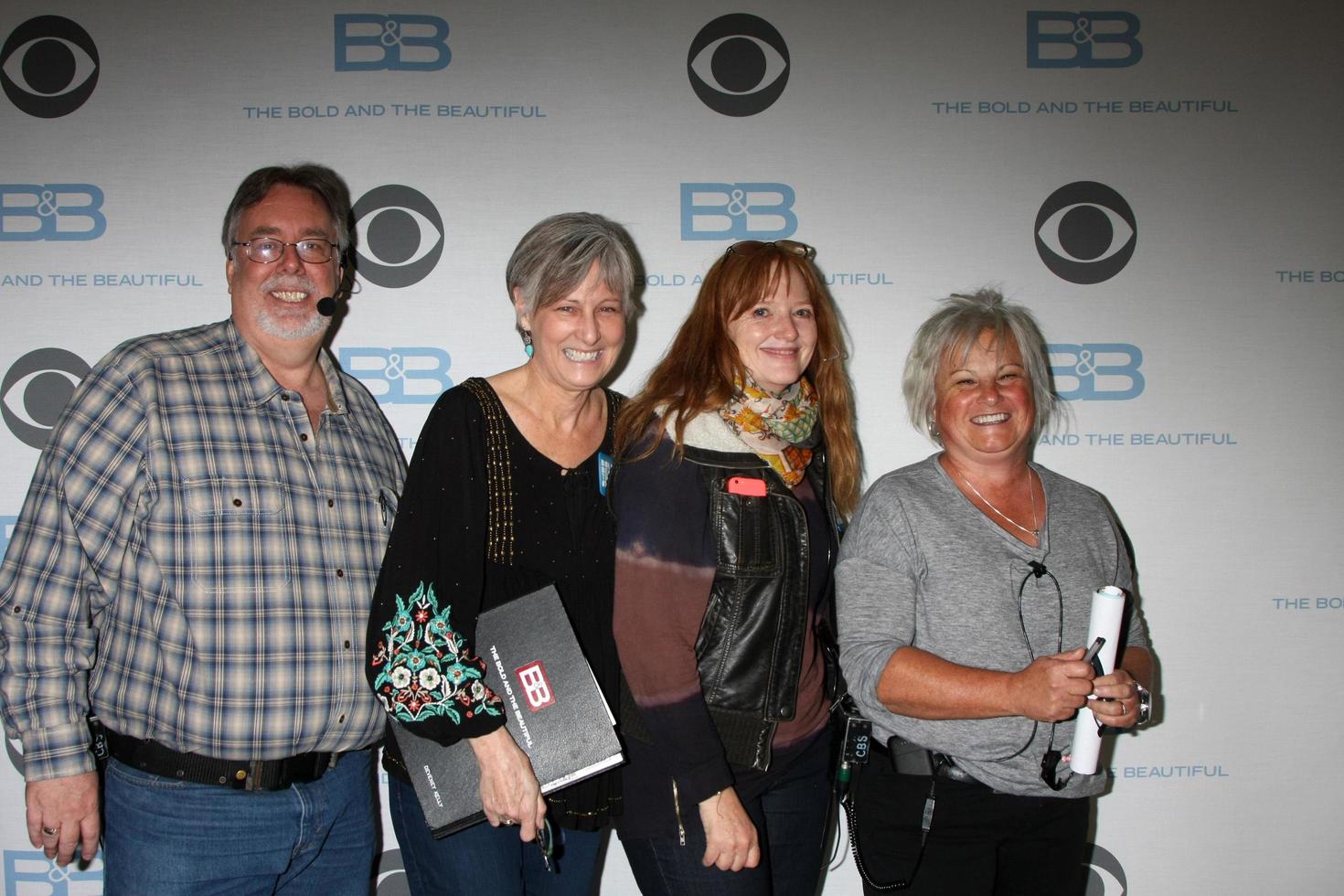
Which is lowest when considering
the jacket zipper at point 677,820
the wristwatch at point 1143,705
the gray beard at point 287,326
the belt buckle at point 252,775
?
the jacket zipper at point 677,820

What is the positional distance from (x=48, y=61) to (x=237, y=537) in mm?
1762

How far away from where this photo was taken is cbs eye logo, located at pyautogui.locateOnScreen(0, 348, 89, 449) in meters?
2.51

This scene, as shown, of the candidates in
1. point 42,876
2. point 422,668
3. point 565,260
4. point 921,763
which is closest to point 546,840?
point 422,668

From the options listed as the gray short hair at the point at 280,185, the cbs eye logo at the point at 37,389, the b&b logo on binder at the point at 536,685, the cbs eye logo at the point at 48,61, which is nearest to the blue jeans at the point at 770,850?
the b&b logo on binder at the point at 536,685

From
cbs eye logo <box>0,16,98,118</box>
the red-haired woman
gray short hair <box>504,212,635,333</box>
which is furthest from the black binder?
cbs eye logo <box>0,16,98,118</box>

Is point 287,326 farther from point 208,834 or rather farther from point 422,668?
point 208,834

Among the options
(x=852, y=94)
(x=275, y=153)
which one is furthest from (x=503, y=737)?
(x=852, y=94)

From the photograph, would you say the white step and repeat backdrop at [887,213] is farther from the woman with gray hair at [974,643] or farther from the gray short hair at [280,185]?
the woman with gray hair at [974,643]

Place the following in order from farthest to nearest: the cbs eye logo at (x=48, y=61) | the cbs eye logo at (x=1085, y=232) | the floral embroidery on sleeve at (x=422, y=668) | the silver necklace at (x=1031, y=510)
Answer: the cbs eye logo at (x=1085, y=232)
the cbs eye logo at (x=48, y=61)
the silver necklace at (x=1031, y=510)
the floral embroidery on sleeve at (x=422, y=668)

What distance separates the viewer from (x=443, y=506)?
1.64 metres

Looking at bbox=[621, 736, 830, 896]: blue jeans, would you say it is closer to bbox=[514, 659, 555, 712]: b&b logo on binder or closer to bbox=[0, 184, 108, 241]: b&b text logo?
bbox=[514, 659, 555, 712]: b&b logo on binder

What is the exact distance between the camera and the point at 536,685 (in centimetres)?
166

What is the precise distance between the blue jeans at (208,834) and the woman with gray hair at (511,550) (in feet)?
0.71

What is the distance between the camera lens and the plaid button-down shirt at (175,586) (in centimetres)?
173
